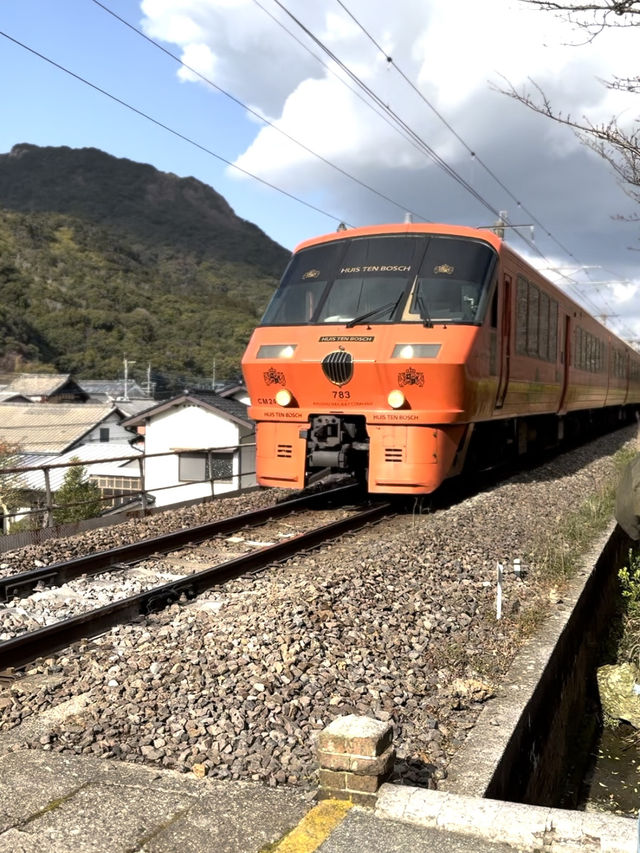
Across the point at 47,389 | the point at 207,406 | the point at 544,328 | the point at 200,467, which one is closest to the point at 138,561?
the point at 544,328

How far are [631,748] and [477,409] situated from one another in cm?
461

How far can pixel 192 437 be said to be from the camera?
34.9m

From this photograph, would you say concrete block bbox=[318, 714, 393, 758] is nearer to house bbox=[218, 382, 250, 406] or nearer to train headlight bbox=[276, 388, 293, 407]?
train headlight bbox=[276, 388, 293, 407]

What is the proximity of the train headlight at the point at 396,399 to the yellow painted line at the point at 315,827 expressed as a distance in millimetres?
6707

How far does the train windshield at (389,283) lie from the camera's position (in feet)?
32.2

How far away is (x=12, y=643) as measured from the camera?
16.0 feet

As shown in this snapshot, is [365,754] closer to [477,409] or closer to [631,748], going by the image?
[631,748]

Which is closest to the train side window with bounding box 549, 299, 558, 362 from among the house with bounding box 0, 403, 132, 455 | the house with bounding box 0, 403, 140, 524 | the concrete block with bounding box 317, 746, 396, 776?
the concrete block with bounding box 317, 746, 396, 776

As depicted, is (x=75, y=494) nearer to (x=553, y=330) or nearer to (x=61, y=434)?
(x=61, y=434)

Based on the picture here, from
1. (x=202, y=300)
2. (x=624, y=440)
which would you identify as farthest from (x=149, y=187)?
(x=624, y=440)

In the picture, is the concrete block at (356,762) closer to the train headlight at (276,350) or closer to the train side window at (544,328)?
the train headlight at (276,350)

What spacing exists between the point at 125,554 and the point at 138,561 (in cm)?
15

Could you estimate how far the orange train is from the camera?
9484mm

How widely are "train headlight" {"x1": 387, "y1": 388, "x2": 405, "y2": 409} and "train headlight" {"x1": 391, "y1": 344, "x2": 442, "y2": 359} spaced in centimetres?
40
